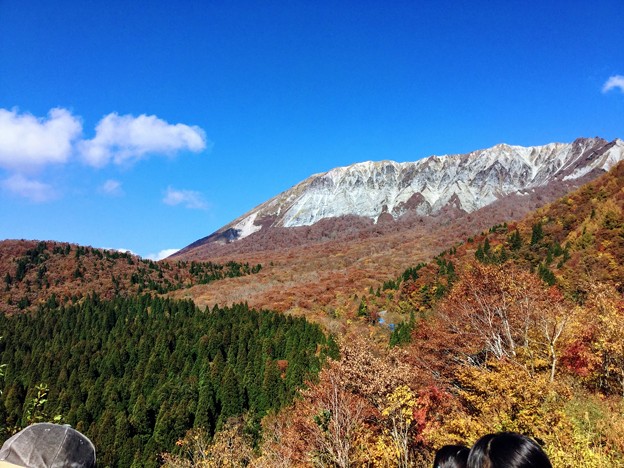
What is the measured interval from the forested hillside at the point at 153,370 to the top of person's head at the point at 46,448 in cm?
3341

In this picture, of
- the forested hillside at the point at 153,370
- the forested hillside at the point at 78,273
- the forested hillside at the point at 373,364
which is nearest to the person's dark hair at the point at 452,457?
the forested hillside at the point at 373,364

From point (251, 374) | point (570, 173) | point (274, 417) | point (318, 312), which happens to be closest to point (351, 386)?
point (274, 417)

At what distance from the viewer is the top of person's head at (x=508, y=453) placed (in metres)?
2.55

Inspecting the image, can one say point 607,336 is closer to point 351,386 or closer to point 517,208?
point 351,386

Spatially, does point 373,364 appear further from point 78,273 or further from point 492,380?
point 78,273

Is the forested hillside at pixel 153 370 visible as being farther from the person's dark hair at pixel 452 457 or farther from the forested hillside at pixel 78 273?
the person's dark hair at pixel 452 457

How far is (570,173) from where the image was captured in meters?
194

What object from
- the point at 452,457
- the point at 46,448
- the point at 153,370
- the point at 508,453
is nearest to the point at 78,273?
the point at 153,370

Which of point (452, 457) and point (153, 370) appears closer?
point (452, 457)

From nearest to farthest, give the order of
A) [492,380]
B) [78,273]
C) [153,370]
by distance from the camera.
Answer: [492,380] < [153,370] < [78,273]

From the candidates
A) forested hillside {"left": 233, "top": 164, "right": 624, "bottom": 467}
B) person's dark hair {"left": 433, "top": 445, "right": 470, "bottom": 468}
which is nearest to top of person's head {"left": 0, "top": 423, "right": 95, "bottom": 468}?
person's dark hair {"left": 433, "top": 445, "right": 470, "bottom": 468}

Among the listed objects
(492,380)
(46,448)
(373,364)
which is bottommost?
(373,364)

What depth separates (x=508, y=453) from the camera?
2.61 metres

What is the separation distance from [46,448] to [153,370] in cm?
5369
